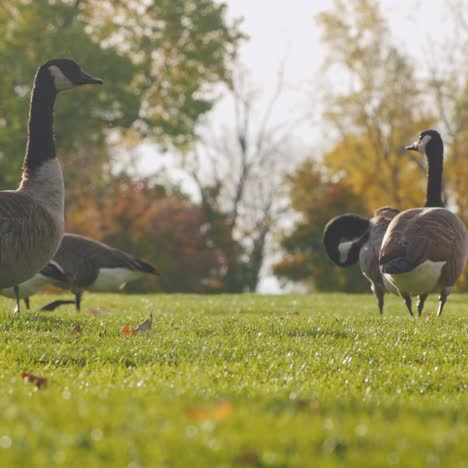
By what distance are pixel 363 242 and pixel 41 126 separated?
576cm

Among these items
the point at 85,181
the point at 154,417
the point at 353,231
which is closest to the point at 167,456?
the point at 154,417

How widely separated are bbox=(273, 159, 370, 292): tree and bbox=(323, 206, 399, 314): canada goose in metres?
29.4

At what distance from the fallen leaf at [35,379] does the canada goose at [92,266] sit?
788cm

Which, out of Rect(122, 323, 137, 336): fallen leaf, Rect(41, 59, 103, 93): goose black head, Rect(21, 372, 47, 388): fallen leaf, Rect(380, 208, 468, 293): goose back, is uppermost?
Rect(41, 59, 103, 93): goose black head

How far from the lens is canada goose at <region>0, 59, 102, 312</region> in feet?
30.4

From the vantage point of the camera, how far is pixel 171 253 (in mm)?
40562

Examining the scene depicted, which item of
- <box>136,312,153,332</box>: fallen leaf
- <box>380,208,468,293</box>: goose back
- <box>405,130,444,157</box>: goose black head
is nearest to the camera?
<box>136,312,153,332</box>: fallen leaf

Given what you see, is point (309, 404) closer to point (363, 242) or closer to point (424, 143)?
point (363, 242)

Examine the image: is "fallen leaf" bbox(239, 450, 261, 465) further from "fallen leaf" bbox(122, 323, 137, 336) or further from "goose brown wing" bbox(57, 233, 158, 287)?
"goose brown wing" bbox(57, 233, 158, 287)

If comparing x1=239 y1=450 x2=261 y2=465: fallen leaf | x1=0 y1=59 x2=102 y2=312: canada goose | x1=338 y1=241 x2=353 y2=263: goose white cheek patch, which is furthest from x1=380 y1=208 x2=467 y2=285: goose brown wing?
x1=239 y1=450 x2=261 y2=465: fallen leaf

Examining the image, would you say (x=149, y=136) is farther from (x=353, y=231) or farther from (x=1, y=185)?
(x=353, y=231)

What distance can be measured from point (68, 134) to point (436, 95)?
75.4 feet

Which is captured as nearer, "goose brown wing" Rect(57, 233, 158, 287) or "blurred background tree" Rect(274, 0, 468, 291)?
"goose brown wing" Rect(57, 233, 158, 287)

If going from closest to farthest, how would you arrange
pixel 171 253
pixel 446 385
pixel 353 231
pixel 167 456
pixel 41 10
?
pixel 167 456, pixel 446 385, pixel 353 231, pixel 41 10, pixel 171 253
